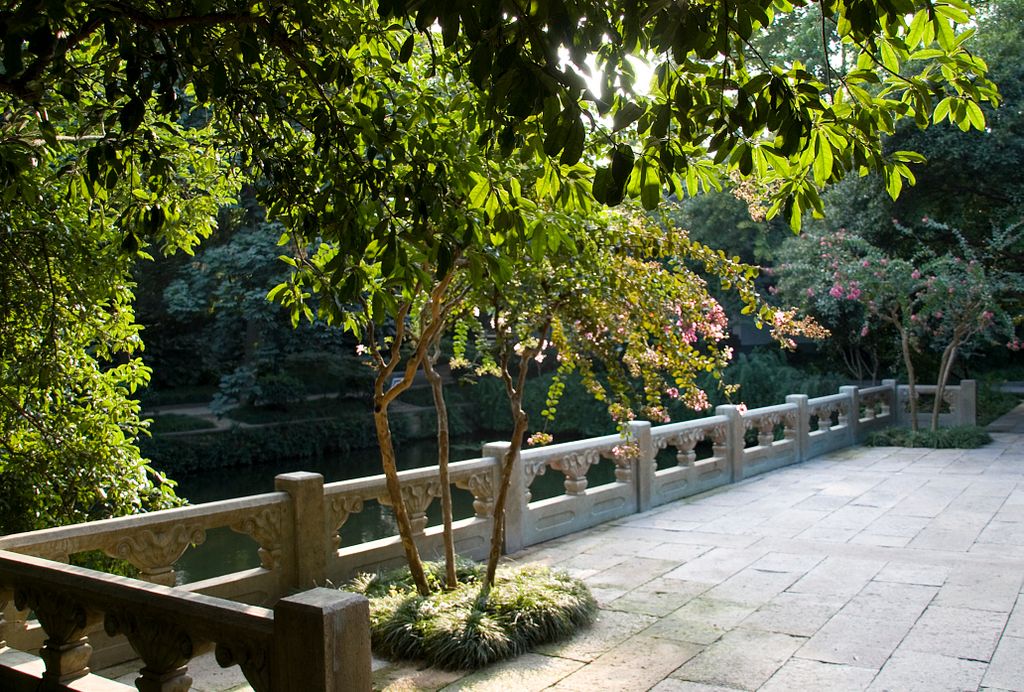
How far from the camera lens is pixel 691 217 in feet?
78.3

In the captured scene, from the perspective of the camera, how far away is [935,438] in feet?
47.7

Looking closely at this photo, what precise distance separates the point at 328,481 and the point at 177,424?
3.80 m

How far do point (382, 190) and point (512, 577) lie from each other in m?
3.17

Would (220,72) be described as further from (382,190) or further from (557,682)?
(557,682)

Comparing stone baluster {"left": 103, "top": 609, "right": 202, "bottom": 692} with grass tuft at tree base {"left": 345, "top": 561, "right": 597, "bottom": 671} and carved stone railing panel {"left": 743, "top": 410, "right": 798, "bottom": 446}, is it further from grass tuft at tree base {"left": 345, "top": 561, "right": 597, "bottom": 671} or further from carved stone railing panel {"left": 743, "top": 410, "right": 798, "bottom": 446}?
carved stone railing panel {"left": 743, "top": 410, "right": 798, "bottom": 446}

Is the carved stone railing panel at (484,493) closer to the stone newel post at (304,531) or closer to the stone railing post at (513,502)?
the stone railing post at (513,502)

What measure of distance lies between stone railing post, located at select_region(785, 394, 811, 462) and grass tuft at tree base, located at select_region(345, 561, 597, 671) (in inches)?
326

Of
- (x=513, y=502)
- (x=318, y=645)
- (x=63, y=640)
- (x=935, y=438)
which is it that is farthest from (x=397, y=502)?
(x=935, y=438)

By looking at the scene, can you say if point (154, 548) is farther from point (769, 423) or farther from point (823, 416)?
point (823, 416)

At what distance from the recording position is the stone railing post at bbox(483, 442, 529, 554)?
25.0 feet

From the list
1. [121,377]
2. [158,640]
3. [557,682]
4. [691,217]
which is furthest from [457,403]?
[158,640]

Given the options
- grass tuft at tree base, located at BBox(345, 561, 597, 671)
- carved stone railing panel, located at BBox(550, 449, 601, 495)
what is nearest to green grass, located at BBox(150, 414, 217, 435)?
carved stone railing panel, located at BBox(550, 449, 601, 495)

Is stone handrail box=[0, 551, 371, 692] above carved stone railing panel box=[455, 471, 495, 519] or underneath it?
above

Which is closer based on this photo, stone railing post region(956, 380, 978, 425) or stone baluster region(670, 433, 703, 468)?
stone baluster region(670, 433, 703, 468)
